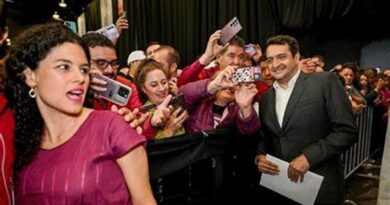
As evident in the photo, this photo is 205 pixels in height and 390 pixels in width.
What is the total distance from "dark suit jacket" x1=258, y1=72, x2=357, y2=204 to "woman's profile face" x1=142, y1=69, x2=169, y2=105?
678 millimetres

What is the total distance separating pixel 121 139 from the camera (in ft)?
4.30

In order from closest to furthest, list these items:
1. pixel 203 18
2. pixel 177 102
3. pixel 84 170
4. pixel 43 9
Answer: pixel 84 170
pixel 177 102
pixel 203 18
pixel 43 9

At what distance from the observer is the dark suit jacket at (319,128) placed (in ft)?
7.93

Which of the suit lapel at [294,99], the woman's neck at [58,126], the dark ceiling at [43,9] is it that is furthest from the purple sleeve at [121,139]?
the dark ceiling at [43,9]

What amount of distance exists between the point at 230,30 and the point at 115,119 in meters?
1.45

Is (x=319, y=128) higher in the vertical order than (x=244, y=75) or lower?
lower

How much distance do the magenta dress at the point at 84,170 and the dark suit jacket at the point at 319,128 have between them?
1.40 meters

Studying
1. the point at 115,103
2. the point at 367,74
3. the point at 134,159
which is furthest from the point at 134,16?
the point at 134,159

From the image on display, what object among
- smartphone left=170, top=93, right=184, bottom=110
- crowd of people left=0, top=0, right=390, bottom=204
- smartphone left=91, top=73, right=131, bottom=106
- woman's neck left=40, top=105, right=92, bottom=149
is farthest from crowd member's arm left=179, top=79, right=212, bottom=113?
woman's neck left=40, top=105, right=92, bottom=149

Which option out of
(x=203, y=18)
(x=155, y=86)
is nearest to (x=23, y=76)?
(x=155, y=86)

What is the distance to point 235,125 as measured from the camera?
98.8 inches

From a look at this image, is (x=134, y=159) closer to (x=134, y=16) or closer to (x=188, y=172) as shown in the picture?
(x=188, y=172)

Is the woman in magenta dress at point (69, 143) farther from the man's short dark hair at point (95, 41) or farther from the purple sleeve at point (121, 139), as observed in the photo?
the man's short dark hair at point (95, 41)

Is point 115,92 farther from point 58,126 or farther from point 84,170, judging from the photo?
point 84,170
